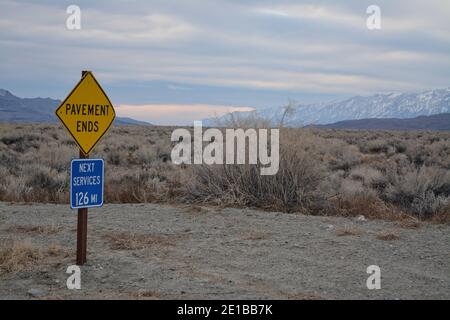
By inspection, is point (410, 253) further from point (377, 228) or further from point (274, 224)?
point (274, 224)

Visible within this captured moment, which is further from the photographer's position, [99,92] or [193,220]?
[193,220]

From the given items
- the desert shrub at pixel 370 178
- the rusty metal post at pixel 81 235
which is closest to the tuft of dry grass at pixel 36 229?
the rusty metal post at pixel 81 235

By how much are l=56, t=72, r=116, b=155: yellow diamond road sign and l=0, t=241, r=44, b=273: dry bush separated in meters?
1.69

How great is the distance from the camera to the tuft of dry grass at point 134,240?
28.7 ft

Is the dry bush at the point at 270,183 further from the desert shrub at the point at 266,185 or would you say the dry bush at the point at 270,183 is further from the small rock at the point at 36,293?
the small rock at the point at 36,293

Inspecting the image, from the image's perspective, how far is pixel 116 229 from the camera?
10.0 meters

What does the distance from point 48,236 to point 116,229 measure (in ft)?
3.73

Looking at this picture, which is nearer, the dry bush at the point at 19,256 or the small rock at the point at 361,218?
the dry bush at the point at 19,256

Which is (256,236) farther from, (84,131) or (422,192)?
(422,192)

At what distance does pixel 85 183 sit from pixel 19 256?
142 cm

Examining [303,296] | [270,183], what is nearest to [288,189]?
[270,183]

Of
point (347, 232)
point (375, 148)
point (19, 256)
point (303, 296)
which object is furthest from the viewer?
point (375, 148)

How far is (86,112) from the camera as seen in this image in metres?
7.49
